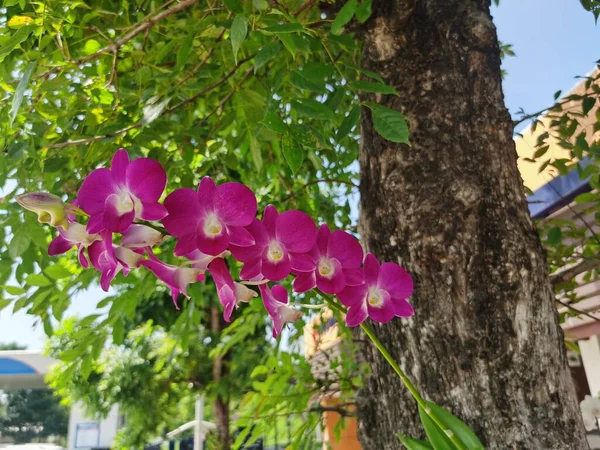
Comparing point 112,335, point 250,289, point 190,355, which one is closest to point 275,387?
point 112,335

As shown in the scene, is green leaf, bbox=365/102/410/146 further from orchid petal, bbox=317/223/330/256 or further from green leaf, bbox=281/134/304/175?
orchid petal, bbox=317/223/330/256

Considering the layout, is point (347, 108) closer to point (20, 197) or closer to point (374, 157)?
point (374, 157)

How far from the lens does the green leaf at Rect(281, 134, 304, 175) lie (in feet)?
2.54

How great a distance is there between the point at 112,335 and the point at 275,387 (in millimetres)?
560

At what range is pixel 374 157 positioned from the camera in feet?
3.37

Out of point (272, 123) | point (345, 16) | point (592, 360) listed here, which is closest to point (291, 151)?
point (272, 123)

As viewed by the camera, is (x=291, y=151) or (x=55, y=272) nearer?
(x=291, y=151)

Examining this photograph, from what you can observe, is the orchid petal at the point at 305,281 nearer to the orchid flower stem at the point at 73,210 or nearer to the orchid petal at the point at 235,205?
the orchid petal at the point at 235,205

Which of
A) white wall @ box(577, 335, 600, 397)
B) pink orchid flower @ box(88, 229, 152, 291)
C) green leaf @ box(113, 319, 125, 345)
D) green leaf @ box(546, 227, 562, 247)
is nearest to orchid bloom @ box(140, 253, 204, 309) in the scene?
pink orchid flower @ box(88, 229, 152, 291)

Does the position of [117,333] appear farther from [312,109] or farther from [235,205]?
[235,205]

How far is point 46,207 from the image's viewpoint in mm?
422

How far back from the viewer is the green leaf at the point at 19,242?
1.06 m

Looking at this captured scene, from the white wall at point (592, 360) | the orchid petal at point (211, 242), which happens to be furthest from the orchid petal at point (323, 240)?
the white wall at point (592, 360)

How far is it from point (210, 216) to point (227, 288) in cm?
10
